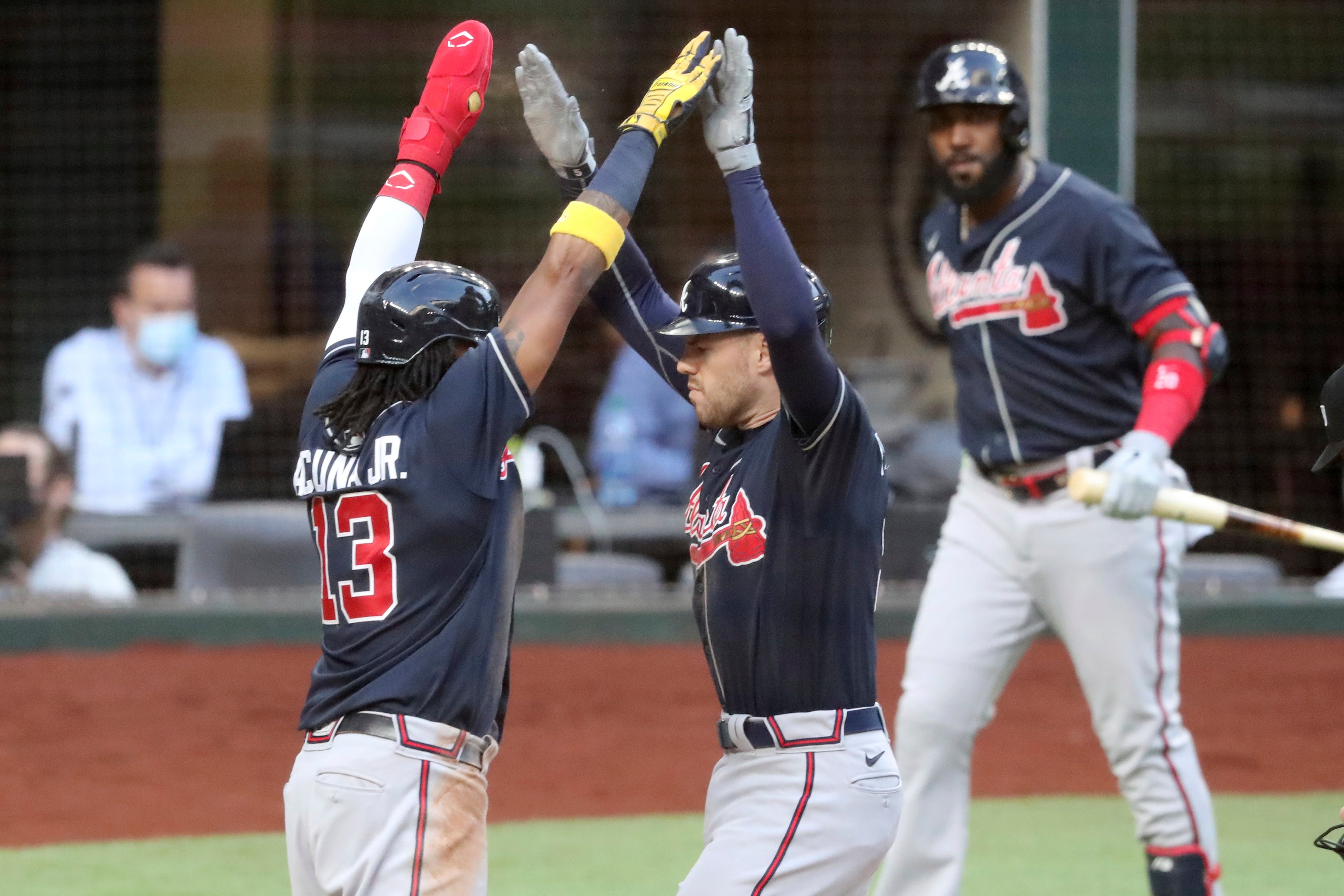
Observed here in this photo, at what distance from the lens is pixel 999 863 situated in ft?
15.5

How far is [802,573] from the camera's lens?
9.12ft

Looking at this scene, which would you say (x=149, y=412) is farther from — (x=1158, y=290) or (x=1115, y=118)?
(x=1158, y=290)

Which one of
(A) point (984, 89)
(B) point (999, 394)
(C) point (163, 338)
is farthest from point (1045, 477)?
(C) point (163, 338)

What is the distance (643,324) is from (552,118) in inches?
16.9

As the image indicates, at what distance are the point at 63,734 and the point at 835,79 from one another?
19.4 feet

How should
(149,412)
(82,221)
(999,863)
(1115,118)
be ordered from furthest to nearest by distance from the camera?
(82,221) < (149,412) < (1115,118) < (999,863)

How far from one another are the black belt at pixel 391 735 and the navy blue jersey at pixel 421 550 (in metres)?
0.02

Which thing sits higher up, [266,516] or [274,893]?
[266,516]

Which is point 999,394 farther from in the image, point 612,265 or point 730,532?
point 730,532

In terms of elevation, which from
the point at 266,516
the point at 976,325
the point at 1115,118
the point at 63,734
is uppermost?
the point at 1115,118

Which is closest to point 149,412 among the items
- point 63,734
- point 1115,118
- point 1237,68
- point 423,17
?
point 63,734

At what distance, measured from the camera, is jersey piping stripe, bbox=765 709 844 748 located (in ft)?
9.07

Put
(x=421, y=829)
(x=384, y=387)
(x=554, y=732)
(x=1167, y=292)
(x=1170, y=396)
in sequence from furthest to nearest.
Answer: (x=554, y=732)
(x=1167, y=292)
(x=1170, y=396)
(x=384, y=387)
(x=421, y=829)

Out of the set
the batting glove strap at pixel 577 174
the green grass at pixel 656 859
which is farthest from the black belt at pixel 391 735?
the green grass at pixel 656 859
